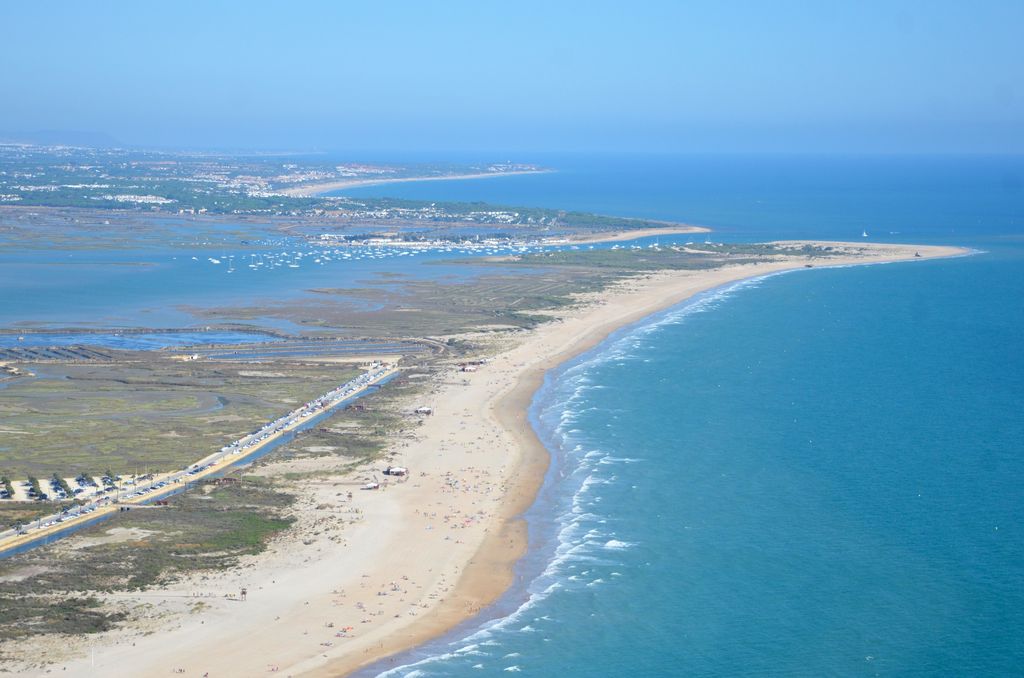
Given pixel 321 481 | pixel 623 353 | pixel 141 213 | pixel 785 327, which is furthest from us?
pixel 141 213

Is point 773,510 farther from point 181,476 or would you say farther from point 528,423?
point 181,476

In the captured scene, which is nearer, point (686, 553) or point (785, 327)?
point (686, 553)

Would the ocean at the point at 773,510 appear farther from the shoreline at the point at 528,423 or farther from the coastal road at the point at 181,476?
the coastal road at the point at 181,476

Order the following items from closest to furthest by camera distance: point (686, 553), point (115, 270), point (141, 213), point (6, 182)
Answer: point (686, 553) → point (115, 270) → point (141, 213) → point (6, 182)

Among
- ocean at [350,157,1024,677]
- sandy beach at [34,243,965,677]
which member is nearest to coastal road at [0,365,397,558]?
sandy beach at [34,243,965,677]

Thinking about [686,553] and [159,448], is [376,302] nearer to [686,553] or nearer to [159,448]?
[159,448]

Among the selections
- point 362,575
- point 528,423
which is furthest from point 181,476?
point 528,423

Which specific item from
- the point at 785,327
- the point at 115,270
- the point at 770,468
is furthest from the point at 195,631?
the point at 115,270
